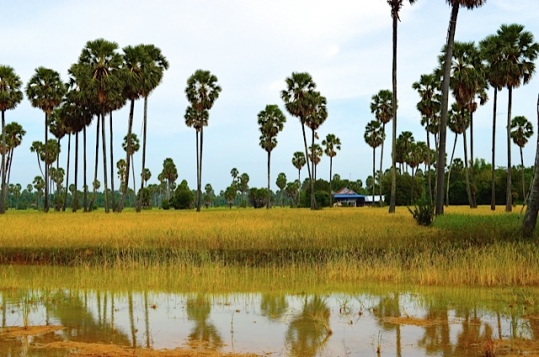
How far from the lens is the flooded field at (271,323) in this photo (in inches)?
339

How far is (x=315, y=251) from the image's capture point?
2022cm

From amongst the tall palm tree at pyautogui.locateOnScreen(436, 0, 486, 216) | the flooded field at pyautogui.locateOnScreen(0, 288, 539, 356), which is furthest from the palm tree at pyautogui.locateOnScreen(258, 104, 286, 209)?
the flooded field at pyautogui.locateOnScreen(0, 288, 539, 356)

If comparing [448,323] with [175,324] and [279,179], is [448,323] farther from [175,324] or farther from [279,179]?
[279,179]

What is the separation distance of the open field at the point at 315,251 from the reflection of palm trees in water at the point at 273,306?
3.45 metres

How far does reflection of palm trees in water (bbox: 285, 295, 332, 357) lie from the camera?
8609 mm

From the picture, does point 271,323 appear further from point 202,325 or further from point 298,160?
point 298,160

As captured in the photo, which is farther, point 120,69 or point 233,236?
point 120,69

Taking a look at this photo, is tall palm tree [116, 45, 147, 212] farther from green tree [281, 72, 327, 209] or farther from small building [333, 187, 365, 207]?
small building [333, 187, 365, 207]

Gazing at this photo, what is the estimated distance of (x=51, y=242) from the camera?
22484 mm

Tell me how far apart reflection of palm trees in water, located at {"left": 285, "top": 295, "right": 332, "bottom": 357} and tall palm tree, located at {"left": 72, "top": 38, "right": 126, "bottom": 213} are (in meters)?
45.4

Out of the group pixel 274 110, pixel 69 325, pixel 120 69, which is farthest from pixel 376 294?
pixel 274 110

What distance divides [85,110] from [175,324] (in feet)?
182

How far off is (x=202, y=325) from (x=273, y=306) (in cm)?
235

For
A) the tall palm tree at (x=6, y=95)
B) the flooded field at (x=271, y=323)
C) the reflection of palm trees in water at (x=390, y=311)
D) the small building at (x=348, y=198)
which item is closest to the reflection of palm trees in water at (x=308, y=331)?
the flooded field at (x=271, y=323)
